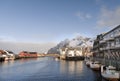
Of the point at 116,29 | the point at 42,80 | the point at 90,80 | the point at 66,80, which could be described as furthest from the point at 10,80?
the point at 116,29

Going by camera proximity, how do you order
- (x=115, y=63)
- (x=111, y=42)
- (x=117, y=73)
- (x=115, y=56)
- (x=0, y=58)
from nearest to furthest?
1. (x=117, y=73)
2. (x=115, y=63)
3. (x=115, y=56)
4. (x=111, y=42)
5. (x=0, y=58)

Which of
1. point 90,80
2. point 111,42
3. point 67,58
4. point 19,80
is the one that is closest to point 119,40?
point 111,42

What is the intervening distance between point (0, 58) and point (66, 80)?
131402 millimetres

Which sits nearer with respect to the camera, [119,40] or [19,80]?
[19,80]

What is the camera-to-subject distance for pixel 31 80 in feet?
193

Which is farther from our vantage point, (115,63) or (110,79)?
(115,63)

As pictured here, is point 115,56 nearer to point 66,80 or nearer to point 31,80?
point 66,80

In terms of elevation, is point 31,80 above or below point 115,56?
below

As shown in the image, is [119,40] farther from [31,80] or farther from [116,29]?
[31,80]

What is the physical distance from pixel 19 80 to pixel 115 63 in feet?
92.8

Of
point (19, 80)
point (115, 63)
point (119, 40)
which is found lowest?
point (19, 80)

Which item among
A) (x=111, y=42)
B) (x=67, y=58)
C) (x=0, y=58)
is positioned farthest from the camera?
(x=67, y=58)

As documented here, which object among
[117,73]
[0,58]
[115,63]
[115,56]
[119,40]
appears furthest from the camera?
[0,58]

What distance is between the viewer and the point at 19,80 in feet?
195
